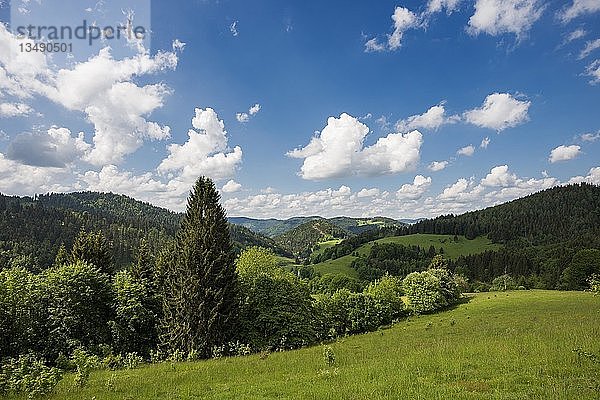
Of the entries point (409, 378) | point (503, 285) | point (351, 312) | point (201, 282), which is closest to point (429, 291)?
point (351, 312)

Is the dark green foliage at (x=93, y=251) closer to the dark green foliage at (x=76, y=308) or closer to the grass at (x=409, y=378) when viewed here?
the dark green foliage at (x=76, y=308)

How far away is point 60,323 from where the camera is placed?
32312mm

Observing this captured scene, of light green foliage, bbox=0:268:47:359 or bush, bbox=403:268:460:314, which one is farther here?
bush, bbox=403:268:460:314

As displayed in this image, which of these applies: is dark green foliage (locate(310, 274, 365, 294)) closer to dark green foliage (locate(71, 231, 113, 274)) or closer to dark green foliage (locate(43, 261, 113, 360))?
dark green foliage (locate(71, 231, 113, 274))

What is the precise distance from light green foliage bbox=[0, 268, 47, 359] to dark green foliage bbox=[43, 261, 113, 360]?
658 mm

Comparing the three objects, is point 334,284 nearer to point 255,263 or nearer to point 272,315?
point 255,263

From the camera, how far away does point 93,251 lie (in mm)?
46031

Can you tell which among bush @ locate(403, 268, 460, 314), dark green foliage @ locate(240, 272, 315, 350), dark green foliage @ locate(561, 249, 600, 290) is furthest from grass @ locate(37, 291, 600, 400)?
dark green foliage @ locate(561, 249, 600, 290)

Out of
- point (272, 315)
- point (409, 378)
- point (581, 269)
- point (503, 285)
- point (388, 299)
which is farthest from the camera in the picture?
point (503, 285)

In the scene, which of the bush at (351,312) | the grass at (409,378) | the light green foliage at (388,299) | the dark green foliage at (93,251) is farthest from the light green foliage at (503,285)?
the dark green foliage at (93,251)

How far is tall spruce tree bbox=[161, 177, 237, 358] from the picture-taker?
104 ft

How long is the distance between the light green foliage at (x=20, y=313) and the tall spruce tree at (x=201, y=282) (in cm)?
1011

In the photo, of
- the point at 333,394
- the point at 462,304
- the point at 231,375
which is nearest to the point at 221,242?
the point at 231,375

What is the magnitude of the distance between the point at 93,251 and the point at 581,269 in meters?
119
